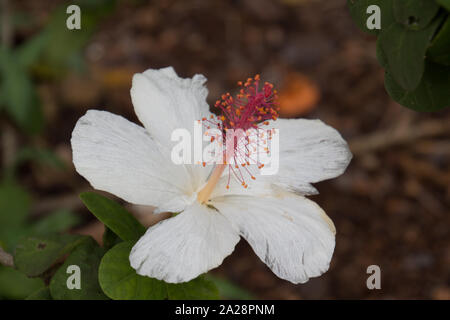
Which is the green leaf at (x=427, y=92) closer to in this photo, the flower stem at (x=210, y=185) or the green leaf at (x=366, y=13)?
the green leaf at (x=366, y=13)

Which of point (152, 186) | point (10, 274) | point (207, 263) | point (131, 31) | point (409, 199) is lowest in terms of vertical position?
point (409, 199)

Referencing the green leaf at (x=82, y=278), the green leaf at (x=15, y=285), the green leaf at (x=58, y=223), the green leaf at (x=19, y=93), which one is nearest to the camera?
the green leaf at (x=82, y=278)

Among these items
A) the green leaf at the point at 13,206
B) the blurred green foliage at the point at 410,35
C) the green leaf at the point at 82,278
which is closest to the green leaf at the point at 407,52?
the blurred green foliage at the point at 410,35

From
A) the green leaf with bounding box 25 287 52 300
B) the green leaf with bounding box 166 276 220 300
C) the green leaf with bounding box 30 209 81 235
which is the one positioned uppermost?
the green leaf with bounding box 166 276 220 300

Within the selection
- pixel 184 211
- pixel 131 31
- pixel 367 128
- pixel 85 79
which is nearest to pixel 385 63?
pixel 184 211

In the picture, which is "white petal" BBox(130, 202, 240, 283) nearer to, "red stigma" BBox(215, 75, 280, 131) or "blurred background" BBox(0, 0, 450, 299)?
"red stigma" BBox(215, 75, 280, 131)

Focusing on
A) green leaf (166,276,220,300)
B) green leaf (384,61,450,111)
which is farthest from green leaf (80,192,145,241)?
green leaf (384,61,450,111)

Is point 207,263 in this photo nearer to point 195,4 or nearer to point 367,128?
point 367,128
